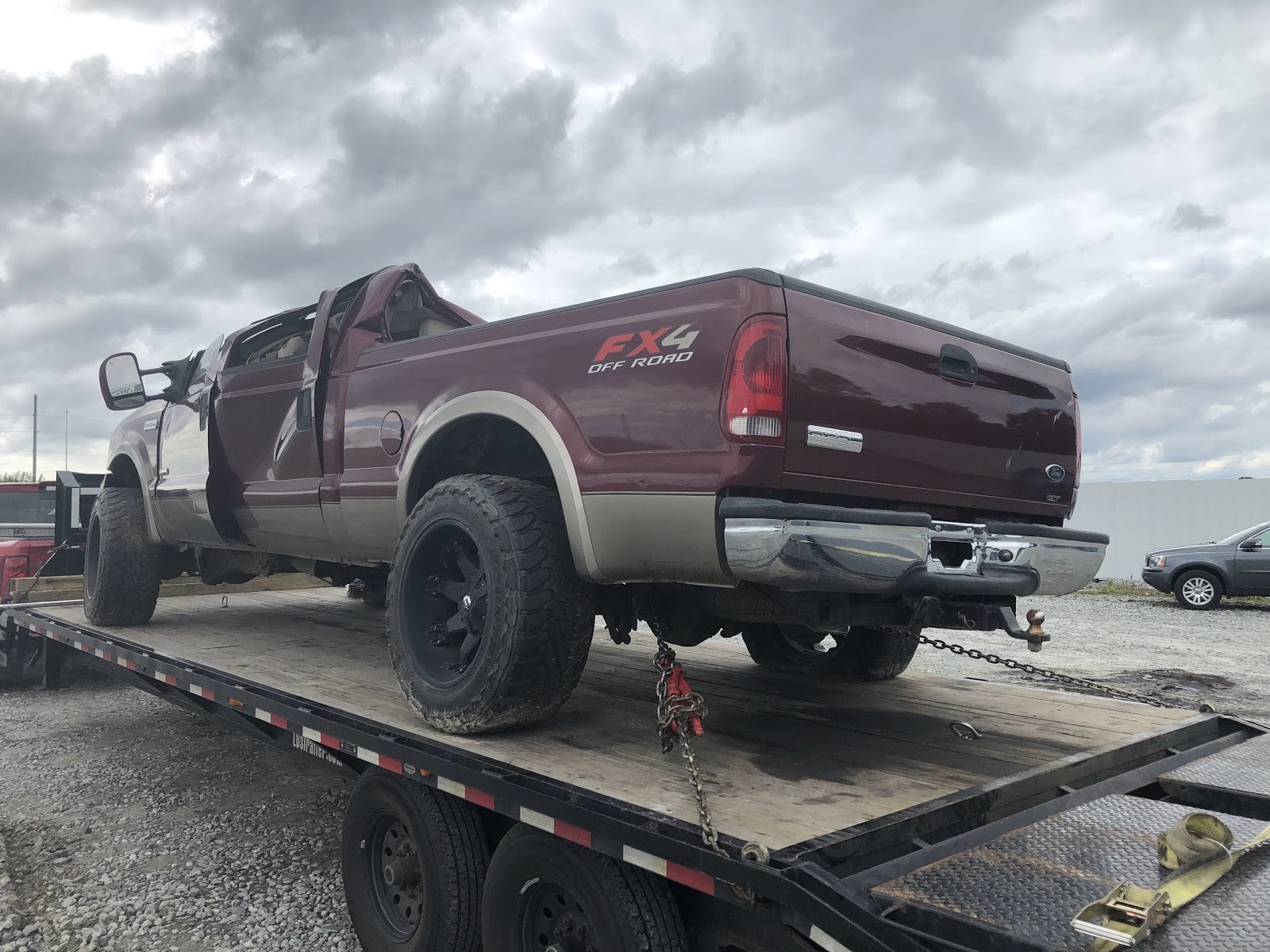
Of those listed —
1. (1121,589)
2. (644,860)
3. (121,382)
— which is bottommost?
(1121,589)

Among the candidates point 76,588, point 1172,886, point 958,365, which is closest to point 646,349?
point 958,365

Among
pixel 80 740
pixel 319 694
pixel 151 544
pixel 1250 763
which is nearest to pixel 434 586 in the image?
pixel 319 694

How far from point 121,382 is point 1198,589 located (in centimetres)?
1440

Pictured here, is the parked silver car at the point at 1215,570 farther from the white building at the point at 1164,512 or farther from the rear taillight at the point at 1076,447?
the rear taillight at the point at 1076,447

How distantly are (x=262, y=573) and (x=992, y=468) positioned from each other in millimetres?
4446

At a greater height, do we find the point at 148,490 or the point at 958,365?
the point at 958,365

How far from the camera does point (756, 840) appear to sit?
6.95 feet

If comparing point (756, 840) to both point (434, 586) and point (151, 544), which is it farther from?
point (151, 544)

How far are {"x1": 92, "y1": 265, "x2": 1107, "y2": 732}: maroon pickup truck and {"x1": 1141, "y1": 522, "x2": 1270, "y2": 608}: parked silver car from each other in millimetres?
12171

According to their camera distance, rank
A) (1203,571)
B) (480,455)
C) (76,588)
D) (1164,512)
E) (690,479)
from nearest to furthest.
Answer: (690,479)
(480,455)
(76,588)
(1203,571)
(1164,512)

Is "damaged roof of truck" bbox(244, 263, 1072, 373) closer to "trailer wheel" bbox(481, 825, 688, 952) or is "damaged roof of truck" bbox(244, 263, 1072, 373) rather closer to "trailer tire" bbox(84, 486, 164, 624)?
"trailer wheel" bbox(481, 825, 688, 952)

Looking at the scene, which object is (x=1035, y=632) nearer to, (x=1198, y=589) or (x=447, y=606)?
(x=447, y=606)

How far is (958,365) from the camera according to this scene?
3.06m

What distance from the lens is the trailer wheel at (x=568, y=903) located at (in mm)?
2236
